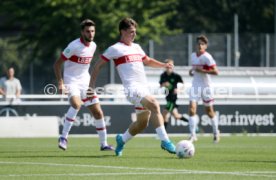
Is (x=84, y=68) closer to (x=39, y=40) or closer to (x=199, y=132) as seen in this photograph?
(x=199, y=132)

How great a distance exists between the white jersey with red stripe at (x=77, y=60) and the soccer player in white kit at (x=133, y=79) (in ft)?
6.53

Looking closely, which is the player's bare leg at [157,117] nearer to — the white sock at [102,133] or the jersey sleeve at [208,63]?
the white sock at [102,133]

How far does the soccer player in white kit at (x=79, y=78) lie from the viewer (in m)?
19.3

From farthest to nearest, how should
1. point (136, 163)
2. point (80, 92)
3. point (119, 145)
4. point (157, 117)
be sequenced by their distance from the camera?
point (80, 92), point (119, 145), point (157, 117), point (136, 163)

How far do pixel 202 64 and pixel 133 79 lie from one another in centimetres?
688

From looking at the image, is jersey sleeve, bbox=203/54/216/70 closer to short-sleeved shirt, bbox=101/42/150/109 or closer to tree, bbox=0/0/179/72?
short-sleeved shirt, bbox=101/42/150/109

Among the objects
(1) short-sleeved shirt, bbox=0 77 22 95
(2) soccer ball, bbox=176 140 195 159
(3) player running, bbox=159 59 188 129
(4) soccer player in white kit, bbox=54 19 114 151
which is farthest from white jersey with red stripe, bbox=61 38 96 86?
(1) short-sleeved shirt, bbox=0 77 22 95

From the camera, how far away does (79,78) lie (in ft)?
64.6

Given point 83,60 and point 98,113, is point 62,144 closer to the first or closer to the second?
point 98,113

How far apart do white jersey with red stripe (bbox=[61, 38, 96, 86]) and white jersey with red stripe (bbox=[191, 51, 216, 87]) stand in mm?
4827

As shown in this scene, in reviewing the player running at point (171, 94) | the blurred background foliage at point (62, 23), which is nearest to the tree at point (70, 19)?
the blurred background foliage at point (62, 23)

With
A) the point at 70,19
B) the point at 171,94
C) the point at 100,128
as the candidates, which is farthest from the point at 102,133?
the point at 70,19

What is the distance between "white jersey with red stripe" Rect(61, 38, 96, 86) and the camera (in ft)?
63.4

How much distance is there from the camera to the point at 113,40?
1860 inches
